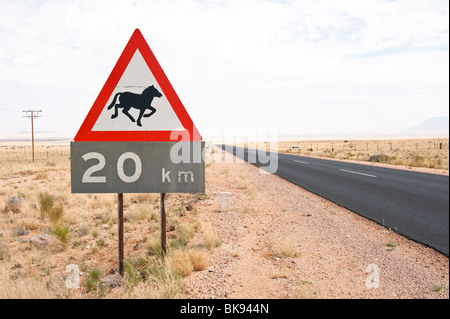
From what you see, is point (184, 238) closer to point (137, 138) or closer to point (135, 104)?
point (137, 138)

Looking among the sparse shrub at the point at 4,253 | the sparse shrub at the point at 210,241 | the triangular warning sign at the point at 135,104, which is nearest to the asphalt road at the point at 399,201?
the sparse shrub at the point at 210,241

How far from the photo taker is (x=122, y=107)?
127 inches

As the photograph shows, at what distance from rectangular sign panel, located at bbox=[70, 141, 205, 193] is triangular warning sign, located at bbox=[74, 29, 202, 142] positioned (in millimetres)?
101

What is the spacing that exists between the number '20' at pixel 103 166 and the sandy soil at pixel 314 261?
129cm

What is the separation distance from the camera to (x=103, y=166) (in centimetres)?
331

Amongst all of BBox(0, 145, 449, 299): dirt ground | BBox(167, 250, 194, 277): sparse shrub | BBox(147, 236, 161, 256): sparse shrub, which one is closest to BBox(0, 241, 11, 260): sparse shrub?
BBox(0, 145, 449, 299): dirt ground

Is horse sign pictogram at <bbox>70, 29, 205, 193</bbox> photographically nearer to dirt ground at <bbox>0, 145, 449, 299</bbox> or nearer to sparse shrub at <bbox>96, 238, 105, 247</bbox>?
dirt ground at <bbox>0, 145, 449, 299</bbox>

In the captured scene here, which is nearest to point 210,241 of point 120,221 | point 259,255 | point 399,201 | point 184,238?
point 184,238

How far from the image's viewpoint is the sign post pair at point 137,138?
322cm
